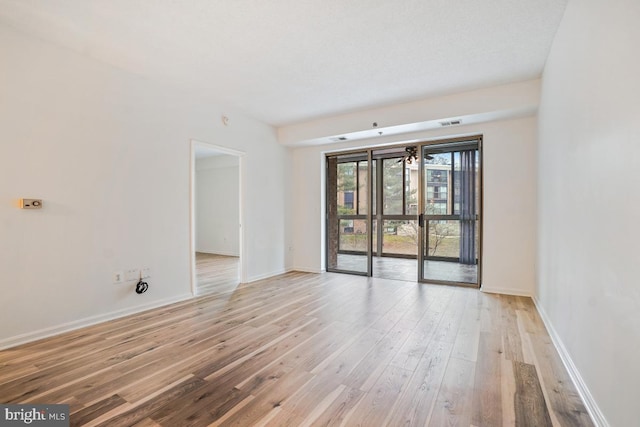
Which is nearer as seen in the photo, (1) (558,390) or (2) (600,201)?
(2) (600,201)

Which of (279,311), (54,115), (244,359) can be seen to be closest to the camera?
(244,359)

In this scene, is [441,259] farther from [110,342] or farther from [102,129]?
[102,129]

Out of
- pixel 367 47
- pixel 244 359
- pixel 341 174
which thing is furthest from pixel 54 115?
pixel 341 174

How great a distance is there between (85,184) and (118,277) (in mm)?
1063

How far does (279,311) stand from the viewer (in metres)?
3.55

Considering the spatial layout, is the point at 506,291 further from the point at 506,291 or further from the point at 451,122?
the point at 451,122

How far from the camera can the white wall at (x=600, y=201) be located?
4.31ft

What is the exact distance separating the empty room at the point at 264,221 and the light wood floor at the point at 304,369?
20 mm

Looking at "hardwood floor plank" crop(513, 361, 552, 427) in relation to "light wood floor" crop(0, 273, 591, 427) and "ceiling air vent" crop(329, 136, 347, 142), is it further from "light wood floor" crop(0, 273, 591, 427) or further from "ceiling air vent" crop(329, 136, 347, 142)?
"ceiling air vent" crop(329, 136, 347, 142)

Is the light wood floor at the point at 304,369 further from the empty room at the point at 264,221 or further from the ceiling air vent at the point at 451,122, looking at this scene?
the ceiling air vent at the point at 451,122

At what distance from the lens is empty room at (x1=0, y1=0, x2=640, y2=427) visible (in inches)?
67.8

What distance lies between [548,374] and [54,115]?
477cm

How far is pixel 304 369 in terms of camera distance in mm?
2232

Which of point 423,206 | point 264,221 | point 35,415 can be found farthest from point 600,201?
point 264,221
